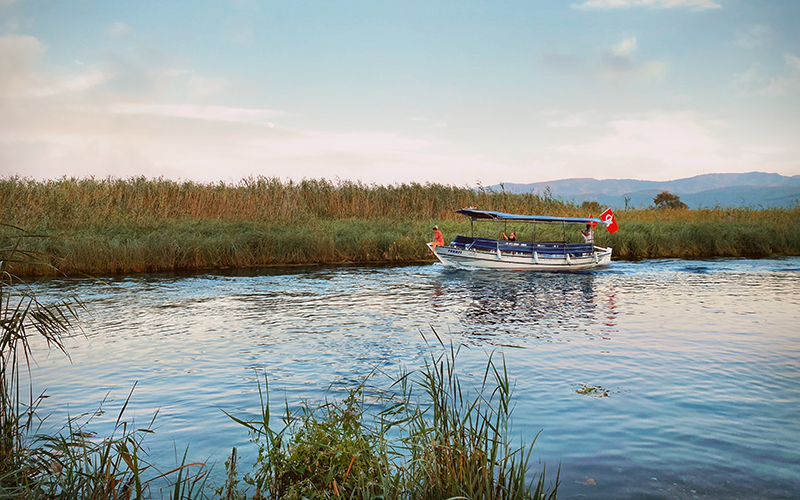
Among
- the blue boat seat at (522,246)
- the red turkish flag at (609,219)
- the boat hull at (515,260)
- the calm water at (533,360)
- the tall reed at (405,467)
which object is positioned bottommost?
the calm water at (533,360)

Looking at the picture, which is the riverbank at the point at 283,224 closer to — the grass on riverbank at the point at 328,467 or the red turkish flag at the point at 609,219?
the red turkish flag at the point at 609,219

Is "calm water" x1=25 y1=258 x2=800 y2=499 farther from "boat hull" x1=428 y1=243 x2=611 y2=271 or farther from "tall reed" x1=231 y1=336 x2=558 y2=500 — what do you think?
"boat hull" x1=428 y1=243 x2=611 y2=271

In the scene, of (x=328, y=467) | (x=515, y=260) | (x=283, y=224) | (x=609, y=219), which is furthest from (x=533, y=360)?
(x=283, y=224)

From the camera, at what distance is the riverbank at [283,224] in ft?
81.7

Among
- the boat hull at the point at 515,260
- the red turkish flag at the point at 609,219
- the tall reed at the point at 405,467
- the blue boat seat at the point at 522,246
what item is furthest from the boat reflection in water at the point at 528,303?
the tall reed at the point at 405,467

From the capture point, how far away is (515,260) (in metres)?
26.6

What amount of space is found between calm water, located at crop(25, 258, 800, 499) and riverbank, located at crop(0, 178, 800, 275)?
3.51 meters

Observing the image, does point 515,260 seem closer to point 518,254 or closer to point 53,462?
point 518,254

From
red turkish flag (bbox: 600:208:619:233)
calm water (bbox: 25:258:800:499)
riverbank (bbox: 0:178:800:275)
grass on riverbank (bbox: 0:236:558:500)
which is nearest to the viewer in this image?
grass on riverbank (bbox: 0:236:558:500)

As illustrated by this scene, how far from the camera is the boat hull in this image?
2623cm

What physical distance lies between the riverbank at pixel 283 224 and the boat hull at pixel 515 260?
12.8 ft

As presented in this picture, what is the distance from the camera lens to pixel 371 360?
36.0ft

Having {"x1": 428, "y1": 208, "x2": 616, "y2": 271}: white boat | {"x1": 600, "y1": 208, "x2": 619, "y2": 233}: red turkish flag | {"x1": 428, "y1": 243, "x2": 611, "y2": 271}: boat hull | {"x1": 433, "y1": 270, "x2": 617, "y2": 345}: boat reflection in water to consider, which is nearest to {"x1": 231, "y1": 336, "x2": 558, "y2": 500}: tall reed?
{"x1": 433, "y1": 270, "x2": 617, "y2": 345}: boat reflection in water

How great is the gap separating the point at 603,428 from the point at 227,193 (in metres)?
30.3
